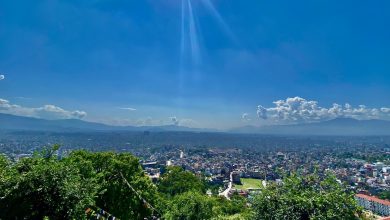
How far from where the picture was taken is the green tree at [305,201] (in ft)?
27.0

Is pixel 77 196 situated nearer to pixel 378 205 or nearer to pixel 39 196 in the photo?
pixel 39 196

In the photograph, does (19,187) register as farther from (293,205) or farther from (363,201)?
(363,201)

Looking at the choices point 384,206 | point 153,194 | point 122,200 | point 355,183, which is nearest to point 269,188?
point 122,200

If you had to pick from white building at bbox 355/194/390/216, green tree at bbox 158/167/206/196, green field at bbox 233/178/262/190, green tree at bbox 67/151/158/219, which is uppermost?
green tree at bbox 67/151/158/219

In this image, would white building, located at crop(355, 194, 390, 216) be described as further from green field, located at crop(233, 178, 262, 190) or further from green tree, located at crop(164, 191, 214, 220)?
green tree, located at crop(164, 191, 214, 220)

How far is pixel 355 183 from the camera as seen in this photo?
69188 mm

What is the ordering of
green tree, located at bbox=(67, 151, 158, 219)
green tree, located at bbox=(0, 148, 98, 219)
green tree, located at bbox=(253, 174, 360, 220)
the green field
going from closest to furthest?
green tree, located at bbox=(253, 174, 360, 220), green tree, located at bbox=(0, 148, 98, 219), green tree, located at bbox=(67, 151, 158, 219), the green field

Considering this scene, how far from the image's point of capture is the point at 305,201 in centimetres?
837

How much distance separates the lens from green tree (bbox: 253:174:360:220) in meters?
8.23

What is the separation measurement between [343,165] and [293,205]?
325 feet

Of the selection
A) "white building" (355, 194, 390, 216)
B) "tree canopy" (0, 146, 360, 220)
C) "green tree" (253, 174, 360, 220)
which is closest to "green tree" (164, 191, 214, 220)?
"tree canopy" (0, 146, 360, 220)

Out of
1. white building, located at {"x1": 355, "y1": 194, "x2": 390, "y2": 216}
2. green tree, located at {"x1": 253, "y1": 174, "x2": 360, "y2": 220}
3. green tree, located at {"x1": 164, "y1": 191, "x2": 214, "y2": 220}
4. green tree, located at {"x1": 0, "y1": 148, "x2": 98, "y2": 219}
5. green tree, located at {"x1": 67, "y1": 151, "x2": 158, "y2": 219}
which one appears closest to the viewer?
green tree, located at {"x1": 253, "y1": 174, "x2": 360, "y2": 220}

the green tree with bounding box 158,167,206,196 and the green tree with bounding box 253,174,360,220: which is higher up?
the green tree with bounding box 253,174,360,220

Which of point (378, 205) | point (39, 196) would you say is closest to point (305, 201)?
point (39, 196)
